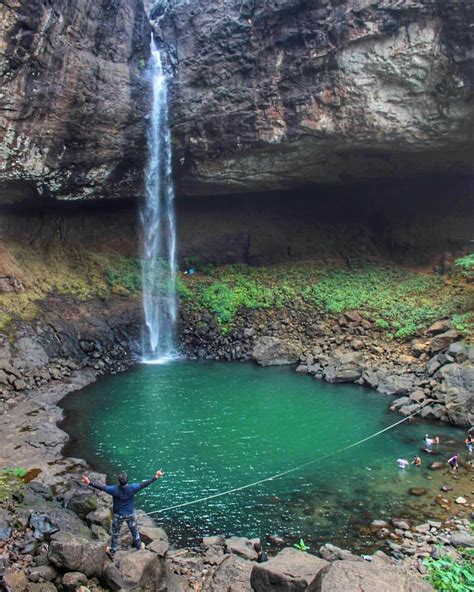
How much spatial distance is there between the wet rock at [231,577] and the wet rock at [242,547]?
1.56 feet

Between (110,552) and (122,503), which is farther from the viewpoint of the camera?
(122,503)

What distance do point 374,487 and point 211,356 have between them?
11543 millimetres

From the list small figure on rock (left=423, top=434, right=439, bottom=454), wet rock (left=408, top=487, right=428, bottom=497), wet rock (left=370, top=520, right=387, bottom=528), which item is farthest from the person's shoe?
small figure on rock (left=423, top=434, right=439, bottom=454)

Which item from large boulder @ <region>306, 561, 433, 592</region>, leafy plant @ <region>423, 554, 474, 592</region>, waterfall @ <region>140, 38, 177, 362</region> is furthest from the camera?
waterfall @ <region>140, 38, 177, 362</region>

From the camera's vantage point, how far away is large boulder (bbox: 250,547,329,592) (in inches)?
247

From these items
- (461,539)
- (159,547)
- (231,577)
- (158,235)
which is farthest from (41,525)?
(158,235)

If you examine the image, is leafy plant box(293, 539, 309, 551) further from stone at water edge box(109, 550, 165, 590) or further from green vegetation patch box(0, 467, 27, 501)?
green vegetation patch box(0, 467, 27, 501)

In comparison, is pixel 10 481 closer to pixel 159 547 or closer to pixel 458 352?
pixel 159 547

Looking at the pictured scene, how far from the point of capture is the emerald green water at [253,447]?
9781 mm

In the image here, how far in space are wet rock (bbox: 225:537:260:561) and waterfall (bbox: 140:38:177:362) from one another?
1335cm

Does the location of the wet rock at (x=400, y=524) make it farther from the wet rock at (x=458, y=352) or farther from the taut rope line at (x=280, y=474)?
the wet rock at (x=458, y=352)

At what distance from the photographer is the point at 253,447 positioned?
13.0m

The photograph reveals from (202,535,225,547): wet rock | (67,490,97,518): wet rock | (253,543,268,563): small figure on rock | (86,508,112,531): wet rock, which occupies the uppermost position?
(67,490,97,518): wet rock

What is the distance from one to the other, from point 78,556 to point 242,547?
307 cm
